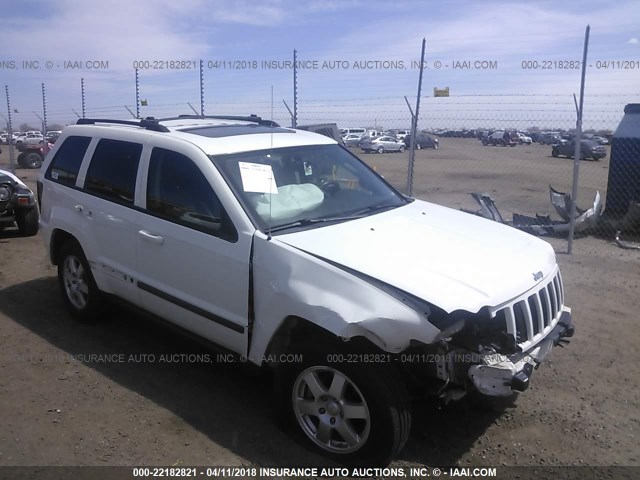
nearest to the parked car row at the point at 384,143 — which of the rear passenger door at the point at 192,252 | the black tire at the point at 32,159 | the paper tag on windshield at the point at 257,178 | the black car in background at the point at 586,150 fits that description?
the black car in background at the point at 586,150

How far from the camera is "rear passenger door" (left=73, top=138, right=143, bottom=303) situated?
14.5ft

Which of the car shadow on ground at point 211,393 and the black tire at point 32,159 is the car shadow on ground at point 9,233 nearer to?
the car shadow on ground at point 211,393

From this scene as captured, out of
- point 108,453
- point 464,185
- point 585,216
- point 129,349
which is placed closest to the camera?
point 108,453

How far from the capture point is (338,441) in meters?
3.31

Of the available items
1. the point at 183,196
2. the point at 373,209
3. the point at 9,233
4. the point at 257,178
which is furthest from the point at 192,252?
the point at 9,233

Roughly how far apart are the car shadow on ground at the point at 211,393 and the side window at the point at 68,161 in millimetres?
1278

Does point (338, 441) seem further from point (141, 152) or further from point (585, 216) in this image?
point (585, 216)

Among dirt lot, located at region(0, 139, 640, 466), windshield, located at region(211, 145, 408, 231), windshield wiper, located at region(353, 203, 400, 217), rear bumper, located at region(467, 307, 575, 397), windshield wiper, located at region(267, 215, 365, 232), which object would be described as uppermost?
windshield, located at region(211, 145, 408, 231)

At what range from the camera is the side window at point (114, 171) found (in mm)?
4477

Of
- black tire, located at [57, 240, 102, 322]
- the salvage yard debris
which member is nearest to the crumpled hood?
black tire, located at [57, 240, 102, 322]

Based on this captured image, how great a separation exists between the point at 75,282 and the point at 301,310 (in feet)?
9.82

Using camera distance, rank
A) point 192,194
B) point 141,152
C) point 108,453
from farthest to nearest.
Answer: point 141,152 < point 192,194 < point 108,453

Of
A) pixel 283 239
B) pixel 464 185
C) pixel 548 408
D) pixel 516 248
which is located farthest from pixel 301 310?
pixel 464 185

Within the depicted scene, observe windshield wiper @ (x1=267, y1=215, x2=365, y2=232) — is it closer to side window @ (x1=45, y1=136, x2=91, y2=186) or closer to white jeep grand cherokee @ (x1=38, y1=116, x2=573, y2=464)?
white jeep grand cherokee @ (x1=38, y1=116, x2=573, y2=464)
